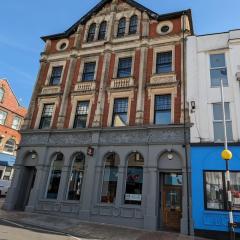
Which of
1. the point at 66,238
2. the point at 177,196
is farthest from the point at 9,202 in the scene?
the point at 177,196

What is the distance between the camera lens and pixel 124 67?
64.1ft

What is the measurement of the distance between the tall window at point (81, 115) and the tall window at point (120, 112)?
2.37m

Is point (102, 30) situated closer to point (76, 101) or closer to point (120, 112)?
point (76, 101)

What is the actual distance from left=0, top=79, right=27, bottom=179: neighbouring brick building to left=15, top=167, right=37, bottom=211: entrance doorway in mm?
16648

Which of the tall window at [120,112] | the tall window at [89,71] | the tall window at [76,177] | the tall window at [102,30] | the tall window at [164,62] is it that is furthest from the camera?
the tall window at [102,30]

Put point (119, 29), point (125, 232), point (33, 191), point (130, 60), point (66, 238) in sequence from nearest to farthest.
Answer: point (66, 238) → point (125, 232) → point (33, 191) → point (130, 60) → point (119, 29)

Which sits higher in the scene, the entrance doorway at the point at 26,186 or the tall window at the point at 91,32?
the tall window at the point at 91,32

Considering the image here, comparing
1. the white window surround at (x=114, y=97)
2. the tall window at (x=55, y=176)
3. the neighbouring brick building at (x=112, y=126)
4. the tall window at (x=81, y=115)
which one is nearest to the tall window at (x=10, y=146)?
the neighbouring brick building at (x=112, y=126)

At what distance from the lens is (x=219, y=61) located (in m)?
16.7

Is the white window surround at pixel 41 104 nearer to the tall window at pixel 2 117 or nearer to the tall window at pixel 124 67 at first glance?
the tall window at pixel 124 67

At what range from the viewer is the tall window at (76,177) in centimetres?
1733

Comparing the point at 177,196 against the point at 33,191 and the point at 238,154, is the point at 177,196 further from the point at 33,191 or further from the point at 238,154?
the point at 33,191

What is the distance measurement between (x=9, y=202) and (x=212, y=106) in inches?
628

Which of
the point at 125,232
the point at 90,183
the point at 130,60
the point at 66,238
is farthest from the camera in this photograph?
the point at 130,60
